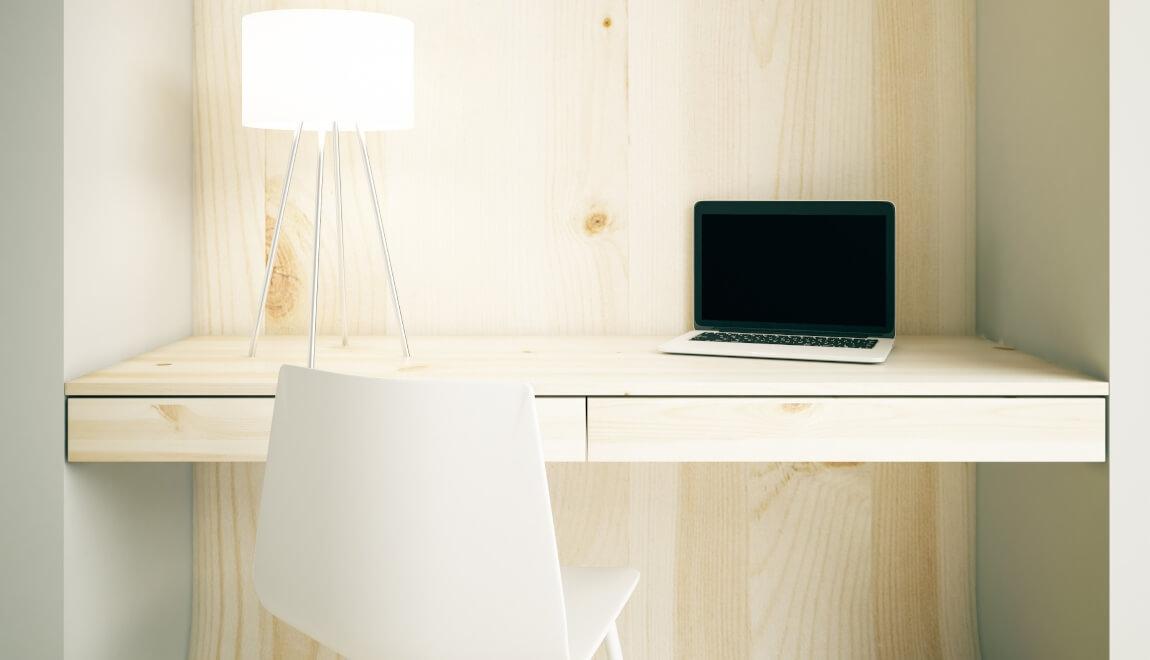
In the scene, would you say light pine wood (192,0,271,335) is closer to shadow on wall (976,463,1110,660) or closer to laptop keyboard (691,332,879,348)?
laptop keyboard (691,332,879,348)

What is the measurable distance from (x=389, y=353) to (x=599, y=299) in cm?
41

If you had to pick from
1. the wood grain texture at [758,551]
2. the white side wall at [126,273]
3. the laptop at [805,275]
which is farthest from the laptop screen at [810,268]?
the white side wall at [126,273]

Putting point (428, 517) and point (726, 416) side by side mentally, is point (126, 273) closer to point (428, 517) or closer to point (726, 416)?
point (428, 517)

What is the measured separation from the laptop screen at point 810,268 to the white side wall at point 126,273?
0.93 meters

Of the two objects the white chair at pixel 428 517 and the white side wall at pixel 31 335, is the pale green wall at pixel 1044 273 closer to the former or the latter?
the white chair at pixel 428 517

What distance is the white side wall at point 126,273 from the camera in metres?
1.28

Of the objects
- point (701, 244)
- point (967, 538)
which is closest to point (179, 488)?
point (701, 244)

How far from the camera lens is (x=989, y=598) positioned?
67.0 inches

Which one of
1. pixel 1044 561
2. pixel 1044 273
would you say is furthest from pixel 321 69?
pixel 1044 561

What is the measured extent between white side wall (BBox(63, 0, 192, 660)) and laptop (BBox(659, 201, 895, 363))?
2.75 feet

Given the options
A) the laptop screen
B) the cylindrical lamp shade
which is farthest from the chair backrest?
the laptop screen

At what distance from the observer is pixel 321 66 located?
1440 mm

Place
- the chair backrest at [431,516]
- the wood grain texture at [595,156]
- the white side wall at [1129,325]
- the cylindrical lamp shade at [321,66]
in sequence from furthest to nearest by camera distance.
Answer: the wood grain texture at [595,156] < the cylindrical lamp shade at [321,66] < the white side wall at [1129,325] < the chair backrest at [431,516]

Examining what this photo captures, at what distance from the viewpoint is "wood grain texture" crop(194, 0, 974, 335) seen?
68.2 inches
